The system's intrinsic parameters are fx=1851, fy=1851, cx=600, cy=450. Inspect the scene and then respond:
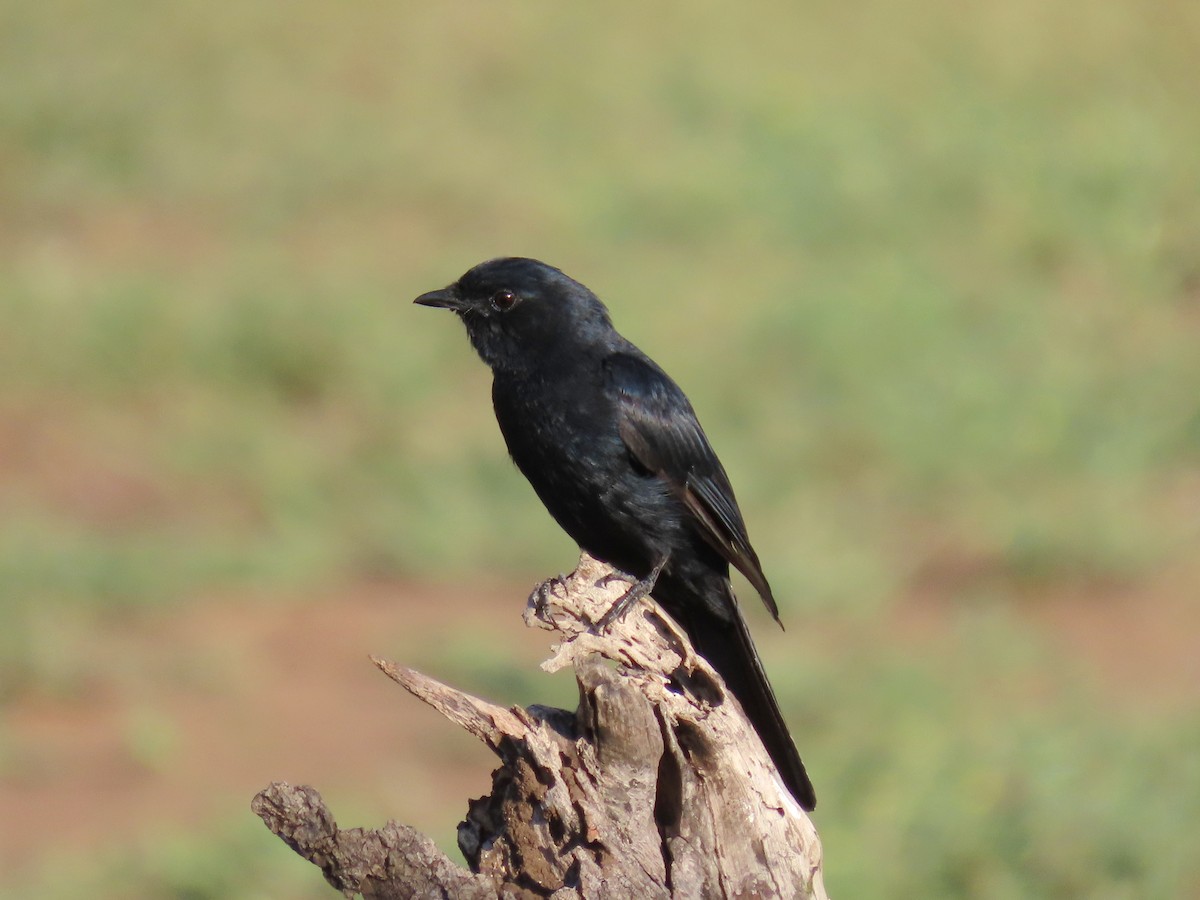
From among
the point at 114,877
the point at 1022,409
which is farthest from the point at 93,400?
the point at 1022,409

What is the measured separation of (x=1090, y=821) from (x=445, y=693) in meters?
3.39

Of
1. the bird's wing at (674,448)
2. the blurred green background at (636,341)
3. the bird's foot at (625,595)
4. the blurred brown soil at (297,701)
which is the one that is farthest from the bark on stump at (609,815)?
the blurred brown soil at (297,701)

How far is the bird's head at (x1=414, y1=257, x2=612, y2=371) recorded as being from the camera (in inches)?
224

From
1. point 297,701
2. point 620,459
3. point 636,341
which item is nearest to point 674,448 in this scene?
point 620,459

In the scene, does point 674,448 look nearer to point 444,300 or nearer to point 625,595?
point 625,595

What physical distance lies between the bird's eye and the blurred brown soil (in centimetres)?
272

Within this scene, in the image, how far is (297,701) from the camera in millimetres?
8930

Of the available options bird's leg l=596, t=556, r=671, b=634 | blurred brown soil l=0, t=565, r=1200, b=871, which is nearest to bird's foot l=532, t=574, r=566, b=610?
bird's leg l=596, t=556, r=671, b=634

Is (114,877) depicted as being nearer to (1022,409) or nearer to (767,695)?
(767,695)

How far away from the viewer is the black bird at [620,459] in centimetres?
546

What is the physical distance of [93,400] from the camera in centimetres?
1193

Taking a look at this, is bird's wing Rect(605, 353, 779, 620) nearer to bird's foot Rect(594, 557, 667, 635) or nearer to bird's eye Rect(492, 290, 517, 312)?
bird's foot Rect(594, 557, 667, 635)

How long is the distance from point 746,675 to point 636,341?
265 inches

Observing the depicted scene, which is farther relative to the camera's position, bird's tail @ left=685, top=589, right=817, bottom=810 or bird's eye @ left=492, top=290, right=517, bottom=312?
bird's eye @ left=492, top=290, right=517, bottom=312
